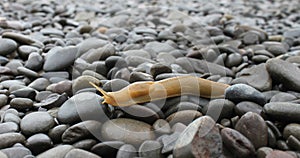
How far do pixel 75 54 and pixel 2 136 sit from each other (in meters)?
1.11

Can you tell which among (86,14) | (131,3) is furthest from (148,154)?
(131,3)

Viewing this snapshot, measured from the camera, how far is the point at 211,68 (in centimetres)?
279

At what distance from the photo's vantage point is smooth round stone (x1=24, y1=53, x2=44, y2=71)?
2.61 metres

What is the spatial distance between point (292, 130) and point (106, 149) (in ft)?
3.11

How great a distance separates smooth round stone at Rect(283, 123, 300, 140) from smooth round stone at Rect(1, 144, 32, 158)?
129cm

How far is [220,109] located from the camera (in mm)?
1901

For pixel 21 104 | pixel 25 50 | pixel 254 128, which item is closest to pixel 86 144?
pixel 21 104

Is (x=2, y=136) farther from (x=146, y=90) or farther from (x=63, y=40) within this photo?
(x=63, y=40)

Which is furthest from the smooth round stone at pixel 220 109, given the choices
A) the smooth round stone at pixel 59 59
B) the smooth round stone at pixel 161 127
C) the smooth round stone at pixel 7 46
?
the smooth round stone at pixel 7 46

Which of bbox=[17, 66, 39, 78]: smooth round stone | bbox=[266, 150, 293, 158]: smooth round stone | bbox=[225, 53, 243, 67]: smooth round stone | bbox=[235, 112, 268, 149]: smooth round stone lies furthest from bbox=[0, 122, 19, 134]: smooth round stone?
bbox=[225, 53, 243, 67]: smooth round stone

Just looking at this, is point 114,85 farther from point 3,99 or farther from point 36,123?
point 3,99

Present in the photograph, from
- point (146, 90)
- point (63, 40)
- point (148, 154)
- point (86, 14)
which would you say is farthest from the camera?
point (86, 14)

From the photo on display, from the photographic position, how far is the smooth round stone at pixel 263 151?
1.60 metres

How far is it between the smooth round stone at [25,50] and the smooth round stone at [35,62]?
11 centimetres
